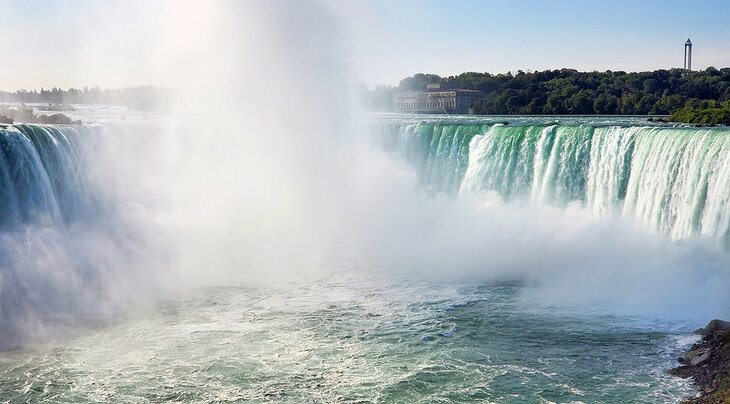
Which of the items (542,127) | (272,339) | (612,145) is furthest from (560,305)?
(542,127)

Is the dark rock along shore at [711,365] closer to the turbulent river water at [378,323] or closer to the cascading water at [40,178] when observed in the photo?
the turbulent river water at [378,323]

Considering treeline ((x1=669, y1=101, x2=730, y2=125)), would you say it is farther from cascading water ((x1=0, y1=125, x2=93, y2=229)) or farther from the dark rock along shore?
cascading water ((x1=0, y1=125, x2=93, y2=229))

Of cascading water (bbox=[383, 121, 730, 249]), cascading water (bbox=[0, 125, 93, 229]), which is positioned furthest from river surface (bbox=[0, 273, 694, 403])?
cascading water (bbox=[0, 125, 93, 229])

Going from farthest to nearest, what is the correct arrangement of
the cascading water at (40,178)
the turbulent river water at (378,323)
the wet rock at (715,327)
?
the cascading water at (40,178) → the wet rock at (715,327) → the turbulent river water at (378,323)

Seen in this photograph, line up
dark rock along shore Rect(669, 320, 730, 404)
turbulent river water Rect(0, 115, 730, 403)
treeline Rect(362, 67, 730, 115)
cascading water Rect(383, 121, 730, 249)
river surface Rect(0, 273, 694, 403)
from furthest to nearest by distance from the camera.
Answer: treeline Rect(362, 67, 730, 115), cascading water Rect(383, 121, 730, 249), turbulent river water Rect(0, 115, 730, 403), river surface Rect(0, 273, 694, 403), dark rock along shore Rect(669, 320, 730, 404)

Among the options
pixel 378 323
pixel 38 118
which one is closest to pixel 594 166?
pixel 378 323

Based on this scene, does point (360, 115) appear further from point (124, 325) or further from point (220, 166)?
point (124, 325)

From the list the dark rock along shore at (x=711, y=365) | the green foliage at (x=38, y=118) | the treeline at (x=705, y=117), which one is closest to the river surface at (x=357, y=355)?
the dark rock along shore at (x=711, y=365)
